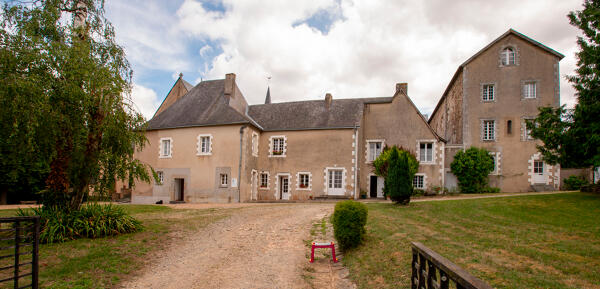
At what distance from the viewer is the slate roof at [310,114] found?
2225 cm

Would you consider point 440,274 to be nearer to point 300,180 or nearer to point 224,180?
point 224,180

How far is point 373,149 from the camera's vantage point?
22344mm

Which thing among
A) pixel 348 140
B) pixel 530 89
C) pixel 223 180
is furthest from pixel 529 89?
pixel 223 180

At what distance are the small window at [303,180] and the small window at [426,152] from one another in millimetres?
7073

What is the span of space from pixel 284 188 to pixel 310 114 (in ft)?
17.0

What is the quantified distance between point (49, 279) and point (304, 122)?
18.1 metres

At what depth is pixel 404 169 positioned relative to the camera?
14211 mm

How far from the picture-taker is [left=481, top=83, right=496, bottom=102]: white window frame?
70.8 ft

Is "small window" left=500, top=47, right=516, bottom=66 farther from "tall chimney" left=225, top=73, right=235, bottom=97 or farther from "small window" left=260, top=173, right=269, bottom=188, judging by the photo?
"tall chimney" left=225, top=73, right=235, bottom=97

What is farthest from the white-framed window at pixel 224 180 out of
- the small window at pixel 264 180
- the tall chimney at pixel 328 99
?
the tall chimney at pixel 328 99

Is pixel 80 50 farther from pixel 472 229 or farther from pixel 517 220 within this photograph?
pixel 517 220

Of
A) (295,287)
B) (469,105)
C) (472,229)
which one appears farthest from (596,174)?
(295,287)

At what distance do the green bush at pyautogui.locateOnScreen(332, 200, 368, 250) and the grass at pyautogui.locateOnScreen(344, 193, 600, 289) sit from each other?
26cm

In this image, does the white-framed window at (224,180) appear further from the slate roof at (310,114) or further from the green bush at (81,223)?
the green bush at (81,223)
